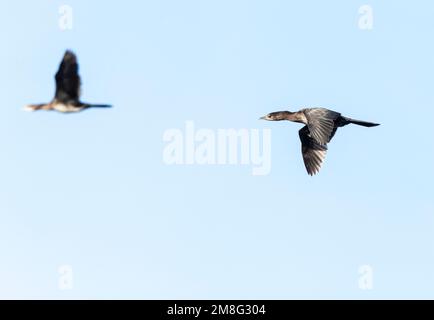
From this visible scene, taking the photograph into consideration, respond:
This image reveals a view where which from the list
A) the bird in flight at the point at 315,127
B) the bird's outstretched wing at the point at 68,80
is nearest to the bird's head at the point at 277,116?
the bird in flight at the point at 315,127

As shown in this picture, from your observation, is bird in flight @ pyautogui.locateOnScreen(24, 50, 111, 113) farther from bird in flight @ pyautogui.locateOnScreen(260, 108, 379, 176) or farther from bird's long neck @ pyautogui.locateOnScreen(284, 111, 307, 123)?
bird's long neck @ pyautogui.locateOnScreen(284, 111, 307, 123)

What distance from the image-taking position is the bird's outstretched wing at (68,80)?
3020 centimetres

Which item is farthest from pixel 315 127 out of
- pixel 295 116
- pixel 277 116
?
pixel 277 116

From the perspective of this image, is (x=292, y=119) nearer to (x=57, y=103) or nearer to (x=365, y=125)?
(x=365, y=125)

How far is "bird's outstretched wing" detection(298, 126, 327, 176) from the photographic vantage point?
36.0 m

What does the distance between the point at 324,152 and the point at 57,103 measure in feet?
28.7

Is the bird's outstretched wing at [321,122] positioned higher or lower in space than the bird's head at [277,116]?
lower

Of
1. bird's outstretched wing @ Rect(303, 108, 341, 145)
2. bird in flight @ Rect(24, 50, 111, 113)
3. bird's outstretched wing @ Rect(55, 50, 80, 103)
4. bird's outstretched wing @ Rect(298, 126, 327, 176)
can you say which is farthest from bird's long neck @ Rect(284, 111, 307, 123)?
bird's outstretched wing @ Rect(55, 50, 80, 103)

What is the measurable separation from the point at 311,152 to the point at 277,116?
1502mm

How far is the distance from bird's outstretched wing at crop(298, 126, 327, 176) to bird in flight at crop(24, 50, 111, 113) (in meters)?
7.60

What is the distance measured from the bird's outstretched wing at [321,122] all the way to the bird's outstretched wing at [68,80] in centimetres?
670

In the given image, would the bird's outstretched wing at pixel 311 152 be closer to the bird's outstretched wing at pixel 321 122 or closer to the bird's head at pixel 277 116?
the bird's head at pixel 277 116
